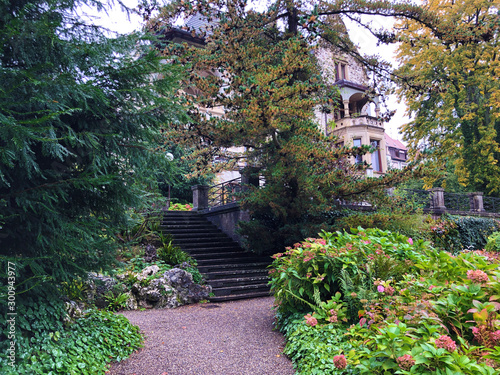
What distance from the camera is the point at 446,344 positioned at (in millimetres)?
2389

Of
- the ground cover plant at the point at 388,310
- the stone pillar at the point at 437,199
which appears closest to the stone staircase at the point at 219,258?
the ground cover plant at the point at 388,310

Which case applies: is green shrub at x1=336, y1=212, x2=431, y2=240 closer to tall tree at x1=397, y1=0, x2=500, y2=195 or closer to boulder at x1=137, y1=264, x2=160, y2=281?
boulder at x1=137, y1=264, x2=160, y2=281

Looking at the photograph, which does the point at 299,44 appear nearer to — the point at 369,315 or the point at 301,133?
the point at 301,133

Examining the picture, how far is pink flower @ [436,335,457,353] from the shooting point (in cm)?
237

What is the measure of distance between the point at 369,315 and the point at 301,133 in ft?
20.8

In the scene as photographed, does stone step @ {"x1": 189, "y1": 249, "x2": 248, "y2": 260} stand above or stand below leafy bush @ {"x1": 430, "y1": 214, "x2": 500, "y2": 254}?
below

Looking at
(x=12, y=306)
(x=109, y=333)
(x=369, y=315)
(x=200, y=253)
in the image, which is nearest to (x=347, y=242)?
(x=369, y=315)

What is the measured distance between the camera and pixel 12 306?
3.13 m

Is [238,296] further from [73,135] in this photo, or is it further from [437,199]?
[437,199]

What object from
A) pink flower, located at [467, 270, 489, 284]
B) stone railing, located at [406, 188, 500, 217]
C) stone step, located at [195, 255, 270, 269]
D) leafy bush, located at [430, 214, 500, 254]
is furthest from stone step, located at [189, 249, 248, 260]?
stone railing, located at [406, 188, 500, 217]

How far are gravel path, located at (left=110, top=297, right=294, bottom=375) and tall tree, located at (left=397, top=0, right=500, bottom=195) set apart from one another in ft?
51.4

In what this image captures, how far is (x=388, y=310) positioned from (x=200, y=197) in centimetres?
1257

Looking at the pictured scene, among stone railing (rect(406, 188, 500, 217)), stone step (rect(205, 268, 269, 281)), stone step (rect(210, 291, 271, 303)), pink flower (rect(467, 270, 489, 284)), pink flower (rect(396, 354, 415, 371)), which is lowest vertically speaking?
stone step (rect(210, 291, 271, 303))

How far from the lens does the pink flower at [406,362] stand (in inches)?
94.9
